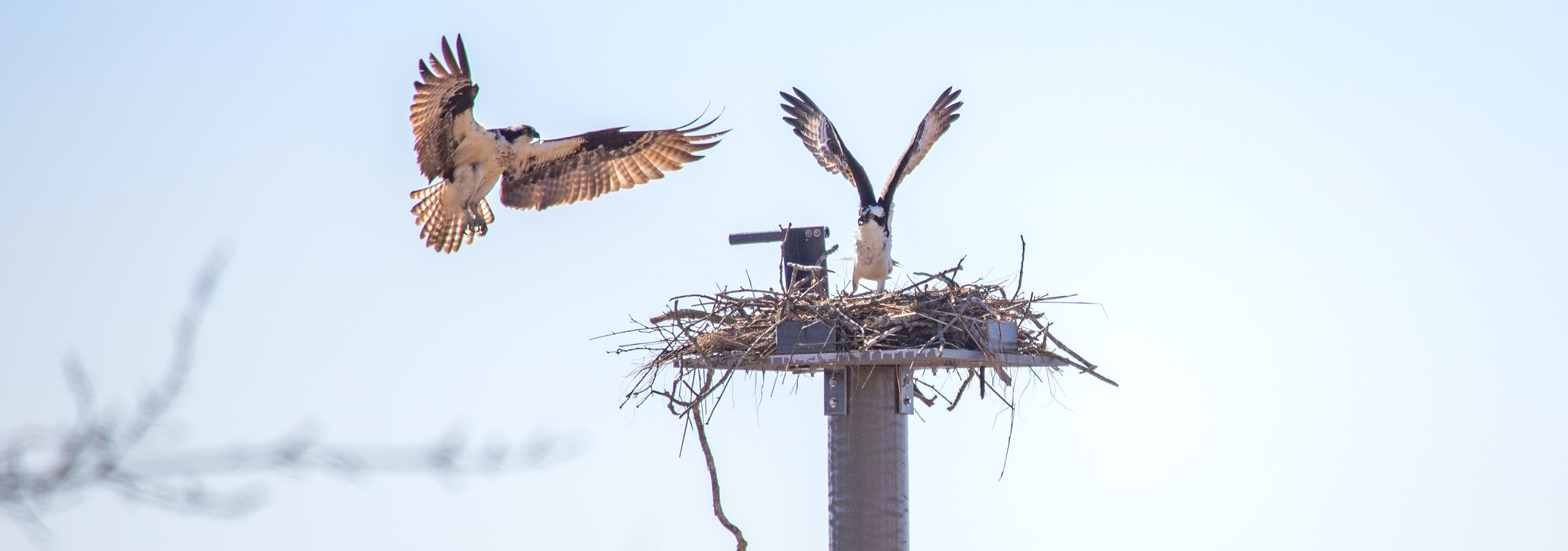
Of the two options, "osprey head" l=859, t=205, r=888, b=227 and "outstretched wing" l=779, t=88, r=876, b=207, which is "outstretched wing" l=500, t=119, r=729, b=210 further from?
"osprey head" l=859, t=205, r=888, b=227

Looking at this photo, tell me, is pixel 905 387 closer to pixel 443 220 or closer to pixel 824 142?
pixel 824 142

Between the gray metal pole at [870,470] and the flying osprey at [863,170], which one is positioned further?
the flying osprey at [863,170]

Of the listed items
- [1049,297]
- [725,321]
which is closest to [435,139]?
[725,321]

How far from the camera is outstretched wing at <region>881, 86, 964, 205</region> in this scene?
779 cm

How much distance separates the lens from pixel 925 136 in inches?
332

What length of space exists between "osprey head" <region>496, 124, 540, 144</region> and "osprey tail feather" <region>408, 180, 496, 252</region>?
455 millimetres

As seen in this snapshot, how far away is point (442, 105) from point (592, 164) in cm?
148

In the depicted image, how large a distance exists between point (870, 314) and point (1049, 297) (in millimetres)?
832

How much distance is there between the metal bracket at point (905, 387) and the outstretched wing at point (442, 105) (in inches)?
117

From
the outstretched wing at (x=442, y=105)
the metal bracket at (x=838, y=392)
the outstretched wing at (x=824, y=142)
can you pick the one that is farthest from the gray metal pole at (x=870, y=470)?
the outstretched wing at (x=442, y=105)

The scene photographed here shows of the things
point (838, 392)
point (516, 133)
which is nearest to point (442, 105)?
point (516, 133)

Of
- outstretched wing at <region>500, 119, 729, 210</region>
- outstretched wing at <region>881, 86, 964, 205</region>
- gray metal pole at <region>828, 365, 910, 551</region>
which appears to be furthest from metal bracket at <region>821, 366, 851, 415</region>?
outstretched wing at <region>500, 119, 729, 210</region>

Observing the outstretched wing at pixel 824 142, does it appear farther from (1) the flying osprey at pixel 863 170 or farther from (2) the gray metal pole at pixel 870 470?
(2) the gray metal pole at pixel 870 470

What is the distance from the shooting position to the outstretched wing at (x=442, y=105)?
25.2ft
